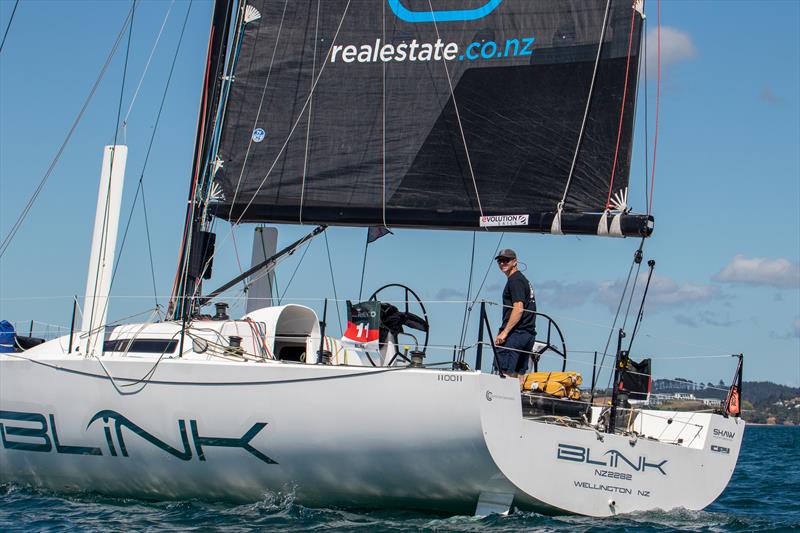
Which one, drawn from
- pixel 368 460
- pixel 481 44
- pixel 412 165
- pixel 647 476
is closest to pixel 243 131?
pixel 412 165

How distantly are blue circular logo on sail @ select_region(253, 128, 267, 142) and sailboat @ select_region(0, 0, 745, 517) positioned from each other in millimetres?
49

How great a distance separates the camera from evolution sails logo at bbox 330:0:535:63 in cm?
1132

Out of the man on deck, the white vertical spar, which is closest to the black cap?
the man on deck

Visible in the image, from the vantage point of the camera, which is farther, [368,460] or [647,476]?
[647,476]

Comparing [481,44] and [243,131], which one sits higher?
[481,44]

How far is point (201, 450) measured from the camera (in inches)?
376

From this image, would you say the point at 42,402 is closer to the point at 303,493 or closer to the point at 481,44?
the point at 303,493

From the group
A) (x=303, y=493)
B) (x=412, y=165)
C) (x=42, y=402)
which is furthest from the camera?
(x=412, y=165)

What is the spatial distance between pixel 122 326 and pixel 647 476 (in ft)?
16.8

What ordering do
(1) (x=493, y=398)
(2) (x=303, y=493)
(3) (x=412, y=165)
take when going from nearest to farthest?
(1) (x=493, y=398)
(2) (x=303, y=493)
(3) (x=412, y=165)

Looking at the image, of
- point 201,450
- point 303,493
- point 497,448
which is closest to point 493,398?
point 497,448

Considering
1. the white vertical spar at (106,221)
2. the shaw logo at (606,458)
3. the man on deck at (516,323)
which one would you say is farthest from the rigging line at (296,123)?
the shaw logo at (606,458)

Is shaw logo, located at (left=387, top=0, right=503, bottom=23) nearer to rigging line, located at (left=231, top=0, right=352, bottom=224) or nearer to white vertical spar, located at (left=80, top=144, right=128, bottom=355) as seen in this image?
rigging line, located at (left=231, top=0, right=352, bottom=224)

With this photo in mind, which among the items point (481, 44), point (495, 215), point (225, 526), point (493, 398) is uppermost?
point (481, 44)
